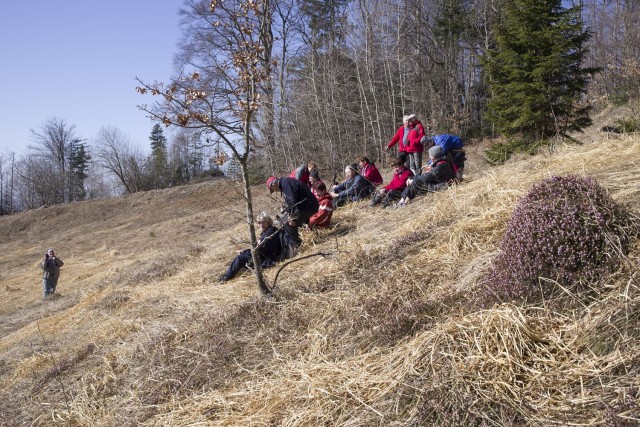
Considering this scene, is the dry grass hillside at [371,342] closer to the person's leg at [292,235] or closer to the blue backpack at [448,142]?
the person's leg at [292,235]

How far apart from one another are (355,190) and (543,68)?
16.7 feet

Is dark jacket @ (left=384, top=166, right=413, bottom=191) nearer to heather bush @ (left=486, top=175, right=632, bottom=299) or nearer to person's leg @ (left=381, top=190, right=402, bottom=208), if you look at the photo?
person's leg @ (left=381, top=190, right=402, bottom=208)

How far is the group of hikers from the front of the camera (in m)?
6.93

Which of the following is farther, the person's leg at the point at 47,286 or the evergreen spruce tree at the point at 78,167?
the evergreen spruce tree at the point at 78,167

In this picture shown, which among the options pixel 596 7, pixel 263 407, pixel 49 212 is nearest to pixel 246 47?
pixel 263 407

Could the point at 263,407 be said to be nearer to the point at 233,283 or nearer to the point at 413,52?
the point at 233,283

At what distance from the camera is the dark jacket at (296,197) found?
704 cm

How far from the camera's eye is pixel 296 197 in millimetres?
7312

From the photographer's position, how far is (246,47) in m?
4.39

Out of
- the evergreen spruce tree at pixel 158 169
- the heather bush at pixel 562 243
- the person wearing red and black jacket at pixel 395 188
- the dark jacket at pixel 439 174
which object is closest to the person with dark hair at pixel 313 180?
the person wearing red and black jacket at pixel 395 188

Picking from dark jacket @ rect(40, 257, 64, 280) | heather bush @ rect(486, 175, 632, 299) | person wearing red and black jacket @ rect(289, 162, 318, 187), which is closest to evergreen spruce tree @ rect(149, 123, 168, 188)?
dark jacket @ rect(40, 257, 64, 280)

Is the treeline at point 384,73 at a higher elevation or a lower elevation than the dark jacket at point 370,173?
higher

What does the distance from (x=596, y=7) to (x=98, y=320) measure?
29.9 m

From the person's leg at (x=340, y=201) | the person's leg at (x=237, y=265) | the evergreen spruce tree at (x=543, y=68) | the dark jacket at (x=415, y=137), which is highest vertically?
the evergreen spruce tree at (x=543, y=68)
